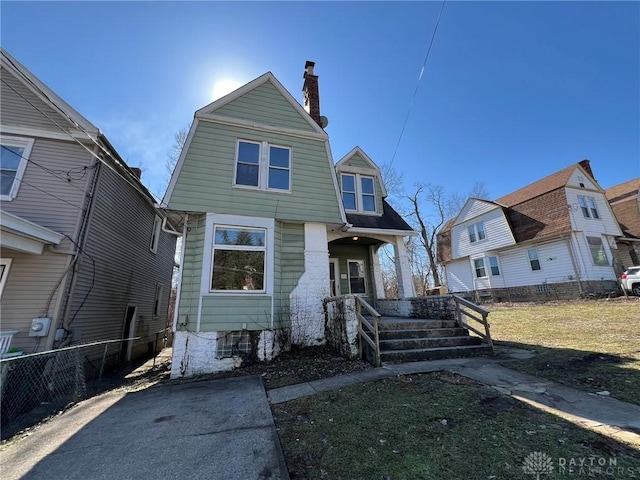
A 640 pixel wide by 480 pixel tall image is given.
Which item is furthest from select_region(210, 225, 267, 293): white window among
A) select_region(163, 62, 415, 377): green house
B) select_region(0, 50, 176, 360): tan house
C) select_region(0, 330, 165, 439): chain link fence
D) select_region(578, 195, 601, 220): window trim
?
select_region(578, 195, 601, 220): window trim

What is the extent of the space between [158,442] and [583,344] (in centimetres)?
915

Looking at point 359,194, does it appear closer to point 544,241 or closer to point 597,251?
point 544,241

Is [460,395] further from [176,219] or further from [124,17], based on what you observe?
[124,17]

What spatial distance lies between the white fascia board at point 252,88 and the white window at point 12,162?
4834 mm

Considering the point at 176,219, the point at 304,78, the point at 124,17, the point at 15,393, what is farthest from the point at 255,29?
the point at 15,393

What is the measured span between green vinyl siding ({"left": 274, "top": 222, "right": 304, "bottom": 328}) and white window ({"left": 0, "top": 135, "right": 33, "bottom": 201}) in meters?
7.01

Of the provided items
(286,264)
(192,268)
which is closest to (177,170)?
(192,268)

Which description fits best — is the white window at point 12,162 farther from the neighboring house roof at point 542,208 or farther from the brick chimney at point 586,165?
the brick chimney at point 586,165

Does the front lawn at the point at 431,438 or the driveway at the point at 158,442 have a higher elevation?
the front lawn at the point at 431,438

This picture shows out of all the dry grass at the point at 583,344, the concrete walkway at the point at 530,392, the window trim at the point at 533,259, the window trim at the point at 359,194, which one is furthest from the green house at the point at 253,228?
the window trim at the point at 533,259

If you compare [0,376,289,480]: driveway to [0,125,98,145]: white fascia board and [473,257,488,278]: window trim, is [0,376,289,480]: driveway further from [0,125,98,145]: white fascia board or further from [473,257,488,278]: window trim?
[473,257,488,278]: window trim

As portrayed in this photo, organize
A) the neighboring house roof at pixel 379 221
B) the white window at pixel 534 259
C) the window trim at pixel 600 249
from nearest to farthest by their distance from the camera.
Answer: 1. the neighboring house roof at pixel 379 221
2. the window trim at pixel 600 249
3. the white window at pixel 534 259

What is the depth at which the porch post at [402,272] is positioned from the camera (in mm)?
9453

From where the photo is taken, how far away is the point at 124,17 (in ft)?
25.5
